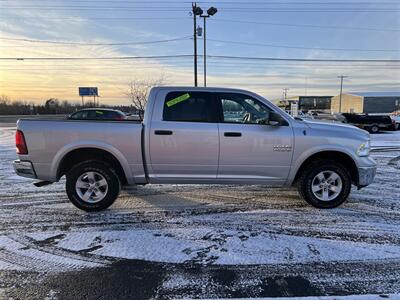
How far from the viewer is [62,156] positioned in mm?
5062

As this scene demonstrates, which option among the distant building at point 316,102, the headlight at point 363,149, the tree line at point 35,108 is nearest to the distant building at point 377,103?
the distant building at point 316,102

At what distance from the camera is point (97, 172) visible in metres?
5.10

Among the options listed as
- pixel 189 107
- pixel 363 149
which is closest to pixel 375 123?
pixel 363 149

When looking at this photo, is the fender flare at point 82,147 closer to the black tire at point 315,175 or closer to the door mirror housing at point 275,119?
the door mirror housing at point 275,119

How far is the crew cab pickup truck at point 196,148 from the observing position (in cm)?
503

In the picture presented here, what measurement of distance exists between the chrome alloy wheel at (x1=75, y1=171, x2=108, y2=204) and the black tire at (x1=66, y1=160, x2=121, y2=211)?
0.05 m

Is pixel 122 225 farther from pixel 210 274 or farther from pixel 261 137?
pixel 261 137

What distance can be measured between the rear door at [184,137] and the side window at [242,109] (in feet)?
0.64

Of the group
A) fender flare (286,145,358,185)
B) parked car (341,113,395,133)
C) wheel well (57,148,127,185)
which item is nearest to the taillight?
wheel well (57,148,127,185)

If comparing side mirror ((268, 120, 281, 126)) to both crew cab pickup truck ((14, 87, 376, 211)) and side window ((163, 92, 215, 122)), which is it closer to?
crew cab pickup truck ((14, 87, 376, 211))

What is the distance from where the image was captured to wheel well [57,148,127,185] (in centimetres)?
519

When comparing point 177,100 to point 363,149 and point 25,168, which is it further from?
point 363,149

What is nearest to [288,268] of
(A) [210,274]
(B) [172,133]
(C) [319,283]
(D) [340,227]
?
(C) [319,283]

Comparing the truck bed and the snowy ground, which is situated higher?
the truck bed
